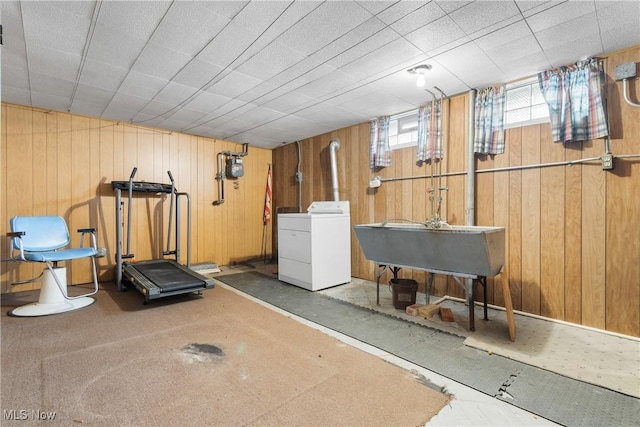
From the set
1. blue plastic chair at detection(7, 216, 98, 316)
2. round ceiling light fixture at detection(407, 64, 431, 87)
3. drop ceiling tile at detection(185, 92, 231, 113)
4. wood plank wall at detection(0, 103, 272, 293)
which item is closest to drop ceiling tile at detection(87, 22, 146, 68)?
drop ceiling tile at detection(185, 92, 231, 113)

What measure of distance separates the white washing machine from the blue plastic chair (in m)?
2.29

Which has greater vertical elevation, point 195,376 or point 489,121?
point 489,121

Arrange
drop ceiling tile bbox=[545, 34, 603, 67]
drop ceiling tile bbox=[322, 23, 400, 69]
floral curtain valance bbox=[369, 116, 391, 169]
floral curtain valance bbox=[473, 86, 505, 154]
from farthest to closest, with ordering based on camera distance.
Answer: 1. floral curtain valance bbox=[369, 116, 391, 169]
2. floral curtain valance bbox=[473, 86, 505, 154]
3. drop ceiling tile bbox=[545, 34, 603, 67]
4. drop ceiling tile bbox=[322, 23, 400, 69]

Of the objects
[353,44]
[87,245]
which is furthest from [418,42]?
[87,245]

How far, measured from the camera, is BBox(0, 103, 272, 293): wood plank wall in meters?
3.66

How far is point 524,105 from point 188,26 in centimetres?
314

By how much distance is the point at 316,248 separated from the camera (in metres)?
3.87

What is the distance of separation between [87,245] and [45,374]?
9.17 feet

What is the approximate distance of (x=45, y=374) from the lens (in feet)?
6.10

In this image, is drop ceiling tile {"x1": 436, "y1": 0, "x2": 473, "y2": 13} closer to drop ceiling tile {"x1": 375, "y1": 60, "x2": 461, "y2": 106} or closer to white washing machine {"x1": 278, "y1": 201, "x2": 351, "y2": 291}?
drop ceiling tile {"x1": 375, "y1": 60, "x2": 461, "y2": 106}

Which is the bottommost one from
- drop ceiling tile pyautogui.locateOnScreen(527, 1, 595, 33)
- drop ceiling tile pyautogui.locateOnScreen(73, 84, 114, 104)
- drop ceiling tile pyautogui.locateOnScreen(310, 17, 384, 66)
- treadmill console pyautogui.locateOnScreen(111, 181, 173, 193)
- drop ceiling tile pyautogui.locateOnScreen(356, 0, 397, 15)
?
treadmill console pyautogui.locateOnScreen(111, 181, 173, 193)

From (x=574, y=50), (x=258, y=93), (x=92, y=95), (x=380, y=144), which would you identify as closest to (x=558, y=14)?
(x=574, y=50)

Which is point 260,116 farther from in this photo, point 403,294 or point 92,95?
point 403,294

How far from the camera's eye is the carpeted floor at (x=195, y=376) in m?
1.51
